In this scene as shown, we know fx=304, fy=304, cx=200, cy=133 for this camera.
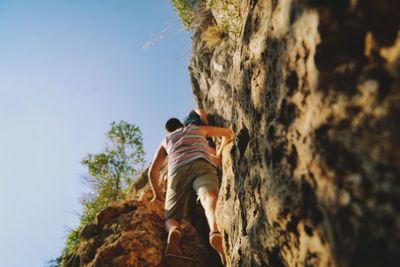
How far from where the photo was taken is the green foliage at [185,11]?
34.2 feet

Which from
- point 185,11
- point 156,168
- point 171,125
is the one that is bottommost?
point 156,168

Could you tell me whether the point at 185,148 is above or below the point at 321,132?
below

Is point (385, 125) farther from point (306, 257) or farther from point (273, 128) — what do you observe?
point (306, 257)

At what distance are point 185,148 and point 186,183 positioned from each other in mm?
731

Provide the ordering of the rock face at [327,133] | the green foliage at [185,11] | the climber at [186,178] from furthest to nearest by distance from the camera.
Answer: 1. the green foliage at [185,11]
2. the climber at [186,178]
3. the rock face at [327,133]

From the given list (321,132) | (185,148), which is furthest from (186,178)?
(321,132)

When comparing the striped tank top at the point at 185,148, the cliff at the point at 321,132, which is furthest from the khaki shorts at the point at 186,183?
the cliff at the point at 321,132

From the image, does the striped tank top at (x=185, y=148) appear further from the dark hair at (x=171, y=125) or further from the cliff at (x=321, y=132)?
the cliff at (x=321, y=132)

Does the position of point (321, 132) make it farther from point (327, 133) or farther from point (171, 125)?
point (171, 125)

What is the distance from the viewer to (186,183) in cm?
570

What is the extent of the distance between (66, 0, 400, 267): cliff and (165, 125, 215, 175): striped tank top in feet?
9.17

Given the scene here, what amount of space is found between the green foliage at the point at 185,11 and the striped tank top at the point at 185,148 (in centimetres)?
545

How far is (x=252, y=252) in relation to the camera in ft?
8.57

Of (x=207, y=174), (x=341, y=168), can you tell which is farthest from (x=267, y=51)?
(x=207, y=174)
